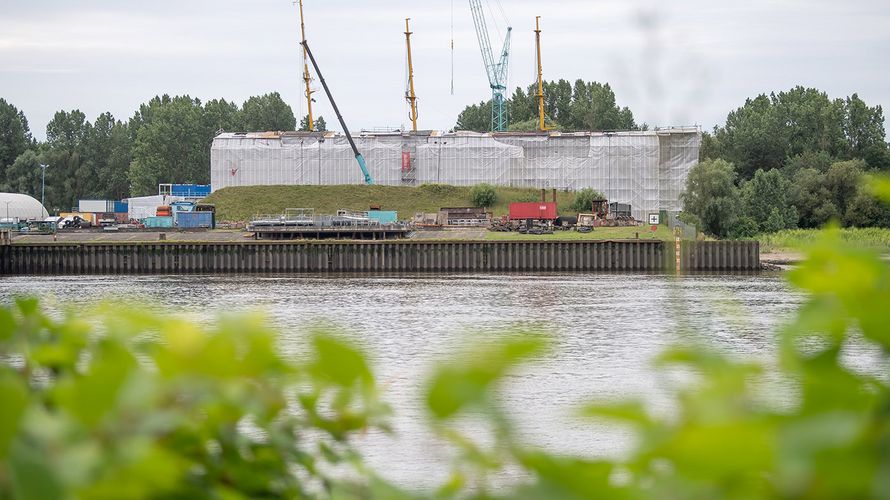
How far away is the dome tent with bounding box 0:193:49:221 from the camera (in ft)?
400

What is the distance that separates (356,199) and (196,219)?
14319 mm

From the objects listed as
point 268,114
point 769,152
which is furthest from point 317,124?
point 769,152

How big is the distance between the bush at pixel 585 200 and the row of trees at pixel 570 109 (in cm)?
5400

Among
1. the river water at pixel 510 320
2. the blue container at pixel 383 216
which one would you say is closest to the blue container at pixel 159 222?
the blue container at pixel 383 216

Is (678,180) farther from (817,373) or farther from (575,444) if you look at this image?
(817,373)

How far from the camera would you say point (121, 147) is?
158000mm

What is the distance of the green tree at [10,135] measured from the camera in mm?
156125

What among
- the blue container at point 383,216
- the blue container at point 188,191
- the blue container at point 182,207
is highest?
the blue container at point 188,191

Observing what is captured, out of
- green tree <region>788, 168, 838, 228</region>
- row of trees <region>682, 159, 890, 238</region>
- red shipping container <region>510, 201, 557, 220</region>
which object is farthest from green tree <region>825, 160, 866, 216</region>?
red shipping container <region>510, 201, 557, 220</region>

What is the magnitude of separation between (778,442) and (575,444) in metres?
14.6

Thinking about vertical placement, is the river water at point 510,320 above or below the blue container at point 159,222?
below

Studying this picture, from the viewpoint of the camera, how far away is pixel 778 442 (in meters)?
1.14

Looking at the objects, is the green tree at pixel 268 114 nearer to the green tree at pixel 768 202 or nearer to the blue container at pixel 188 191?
the blue container at pixel 188 191

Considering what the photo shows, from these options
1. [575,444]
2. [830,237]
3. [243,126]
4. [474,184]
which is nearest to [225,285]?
[575,444]
